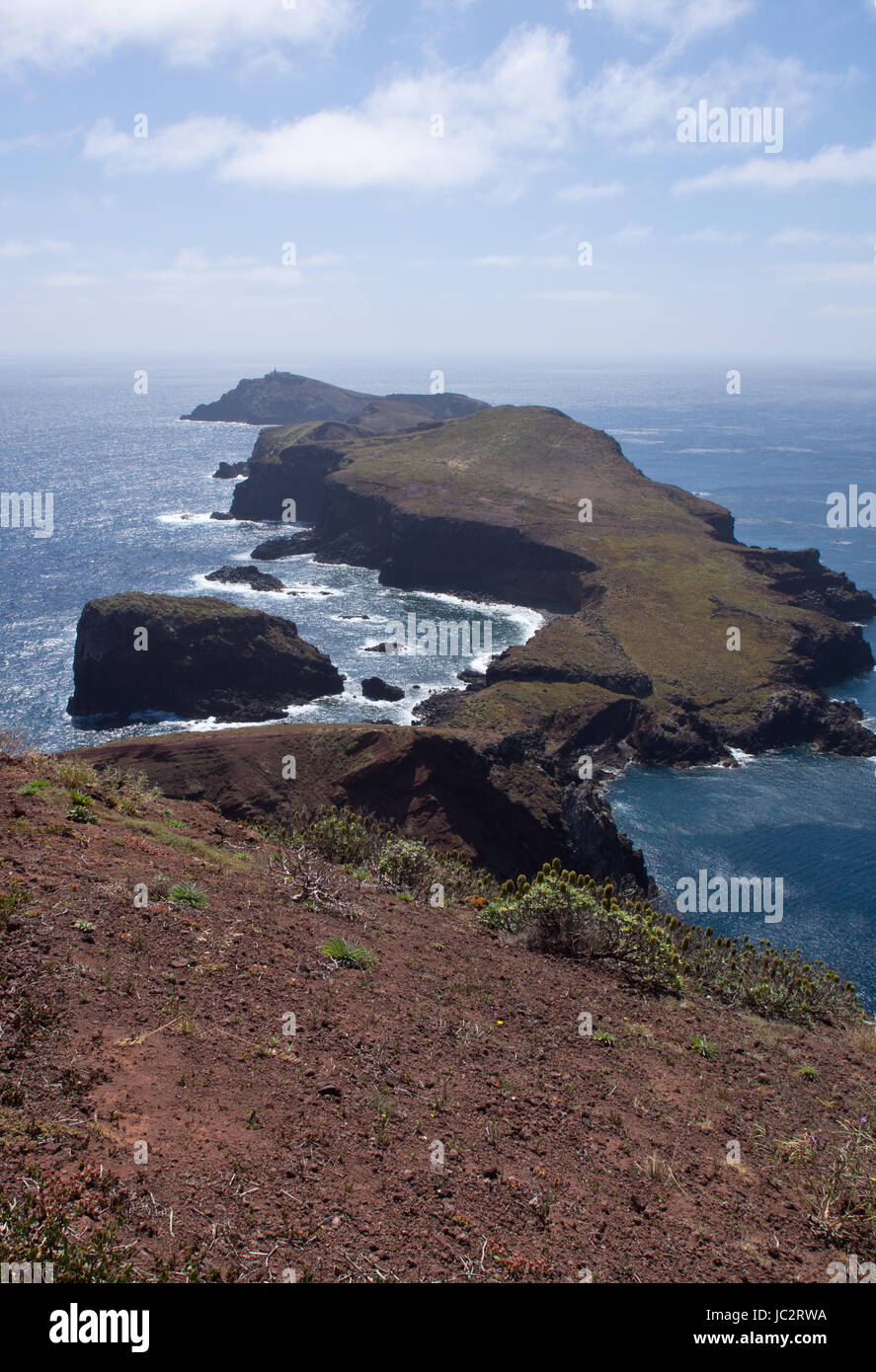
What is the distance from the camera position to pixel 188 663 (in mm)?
76062

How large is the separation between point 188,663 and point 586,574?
159 feet

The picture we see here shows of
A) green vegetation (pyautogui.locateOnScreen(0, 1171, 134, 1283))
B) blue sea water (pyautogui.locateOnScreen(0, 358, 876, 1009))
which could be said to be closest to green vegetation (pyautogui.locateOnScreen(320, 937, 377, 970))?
green vegetation (pyautogui.locateOnScreen(0, 1171, 134, 1283))

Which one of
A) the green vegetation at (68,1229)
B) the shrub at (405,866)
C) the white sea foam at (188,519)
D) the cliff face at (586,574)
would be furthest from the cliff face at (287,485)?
the green vegetation at (68,1229)

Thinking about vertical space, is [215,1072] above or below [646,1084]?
above

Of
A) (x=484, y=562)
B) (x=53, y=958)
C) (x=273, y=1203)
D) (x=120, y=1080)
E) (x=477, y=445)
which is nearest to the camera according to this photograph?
(x=273, y=1203)

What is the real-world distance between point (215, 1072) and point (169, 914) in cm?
349

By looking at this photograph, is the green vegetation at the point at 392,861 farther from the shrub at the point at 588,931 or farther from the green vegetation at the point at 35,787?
the green vegetation at the point at 35,787

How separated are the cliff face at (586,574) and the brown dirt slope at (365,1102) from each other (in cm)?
5051

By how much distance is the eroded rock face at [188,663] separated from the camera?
7344 centimetres

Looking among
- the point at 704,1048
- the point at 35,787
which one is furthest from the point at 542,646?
the point at 704,1048

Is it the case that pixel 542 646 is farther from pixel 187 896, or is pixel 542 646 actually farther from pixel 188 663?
pixel 187 896

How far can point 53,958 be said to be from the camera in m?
9.95

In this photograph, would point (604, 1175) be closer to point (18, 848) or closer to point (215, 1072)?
point (215, 1072)

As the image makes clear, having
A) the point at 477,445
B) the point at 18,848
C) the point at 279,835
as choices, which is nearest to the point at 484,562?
the point at 477,445
